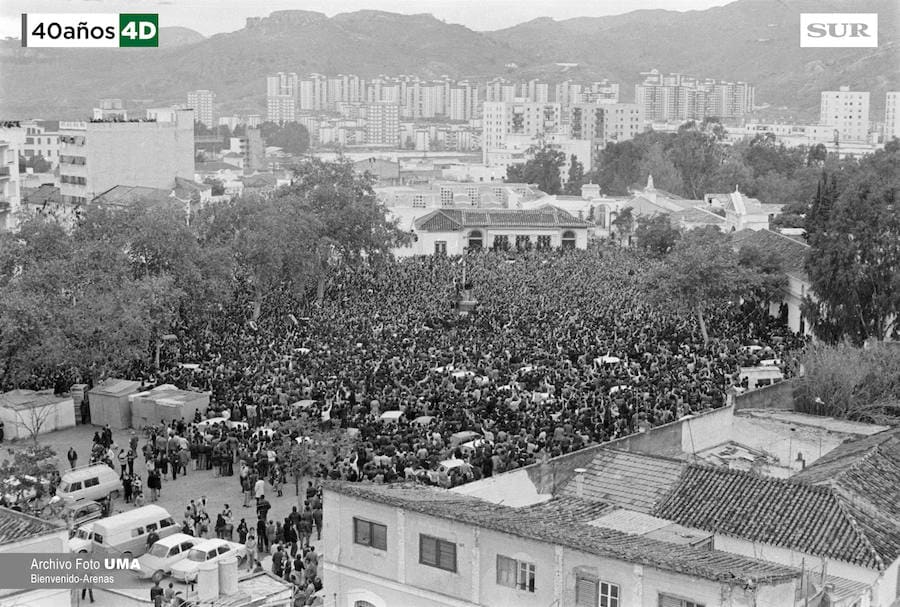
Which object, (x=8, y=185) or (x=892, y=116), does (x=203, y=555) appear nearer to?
(x=8, y=185)

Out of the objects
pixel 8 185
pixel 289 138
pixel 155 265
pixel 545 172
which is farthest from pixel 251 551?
pixel 289 138

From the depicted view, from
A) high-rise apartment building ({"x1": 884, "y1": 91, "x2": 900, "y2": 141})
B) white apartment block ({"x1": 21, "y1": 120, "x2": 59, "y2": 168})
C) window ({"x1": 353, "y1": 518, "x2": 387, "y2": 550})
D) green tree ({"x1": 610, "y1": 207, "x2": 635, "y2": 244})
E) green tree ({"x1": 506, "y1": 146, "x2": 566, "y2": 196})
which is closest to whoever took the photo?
window ({"x1": 353, "y1": 518, "x2": 387, "y2": 550})

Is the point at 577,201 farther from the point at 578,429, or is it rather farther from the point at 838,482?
the point at 838,482

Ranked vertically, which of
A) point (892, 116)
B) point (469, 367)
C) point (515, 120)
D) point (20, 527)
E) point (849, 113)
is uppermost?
point (849, 113)

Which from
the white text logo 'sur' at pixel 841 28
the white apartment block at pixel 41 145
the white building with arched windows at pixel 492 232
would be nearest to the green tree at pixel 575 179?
the white building with arched windows at pixel 492 232

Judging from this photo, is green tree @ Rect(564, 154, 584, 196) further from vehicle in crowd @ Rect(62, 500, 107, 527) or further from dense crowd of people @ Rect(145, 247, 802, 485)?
vehicle in crowd @ Rect(62, 500, 107, 527)

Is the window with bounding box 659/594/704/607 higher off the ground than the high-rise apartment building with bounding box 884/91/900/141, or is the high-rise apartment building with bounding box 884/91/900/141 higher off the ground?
→ the high-rise apartment building with bounding box 884/91/900/141

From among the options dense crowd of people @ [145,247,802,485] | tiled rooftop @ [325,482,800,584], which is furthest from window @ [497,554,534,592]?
dense crowd of people @ [145,247,802,485]
